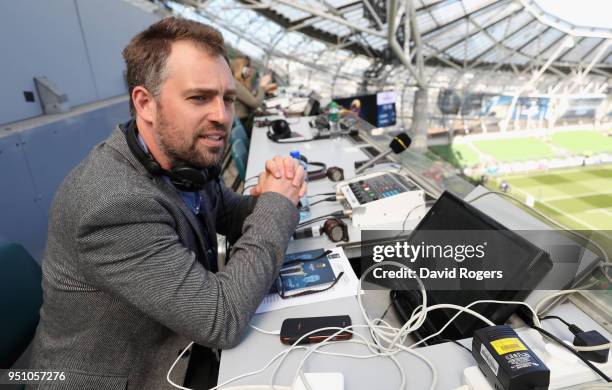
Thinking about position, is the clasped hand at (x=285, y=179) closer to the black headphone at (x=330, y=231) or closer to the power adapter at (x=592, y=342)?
the black headphone at (x=330, y=231)

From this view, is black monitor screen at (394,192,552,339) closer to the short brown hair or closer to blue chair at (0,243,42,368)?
the short brown hair

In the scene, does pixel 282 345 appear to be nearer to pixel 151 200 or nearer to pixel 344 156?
pixel 151 200

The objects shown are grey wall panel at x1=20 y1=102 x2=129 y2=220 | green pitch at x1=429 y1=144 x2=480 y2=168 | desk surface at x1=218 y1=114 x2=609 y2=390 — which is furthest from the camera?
green pitch at x1=429 y1=144 x2=480 y2=168

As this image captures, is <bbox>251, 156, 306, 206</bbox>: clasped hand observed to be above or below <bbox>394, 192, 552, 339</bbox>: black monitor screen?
above

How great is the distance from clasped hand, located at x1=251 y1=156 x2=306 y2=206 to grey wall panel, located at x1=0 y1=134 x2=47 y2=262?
5.48ft

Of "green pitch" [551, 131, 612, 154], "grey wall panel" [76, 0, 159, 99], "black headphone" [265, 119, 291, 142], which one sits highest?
"grey wall panel" [76, 0, 159, 99]

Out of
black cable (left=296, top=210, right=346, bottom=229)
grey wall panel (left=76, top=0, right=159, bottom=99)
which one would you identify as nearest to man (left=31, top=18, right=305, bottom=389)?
black cable (left=296, top=210, right=346, bottom=229)

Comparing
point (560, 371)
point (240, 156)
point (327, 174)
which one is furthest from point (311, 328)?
point (240, 156)

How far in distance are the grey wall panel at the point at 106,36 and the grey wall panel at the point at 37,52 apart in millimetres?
191

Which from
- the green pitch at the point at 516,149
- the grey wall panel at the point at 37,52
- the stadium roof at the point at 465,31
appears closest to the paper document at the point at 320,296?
the grey wall panel at the point at 37,52

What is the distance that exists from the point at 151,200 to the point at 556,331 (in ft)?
3.36

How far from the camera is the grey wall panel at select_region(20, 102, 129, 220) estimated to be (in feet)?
7.04

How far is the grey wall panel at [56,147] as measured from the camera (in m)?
2.15

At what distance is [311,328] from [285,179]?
45cm
